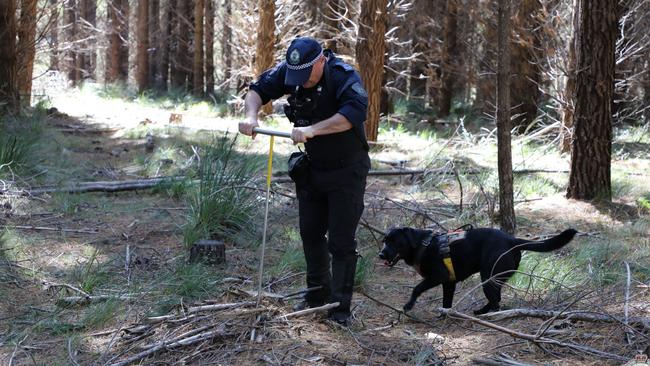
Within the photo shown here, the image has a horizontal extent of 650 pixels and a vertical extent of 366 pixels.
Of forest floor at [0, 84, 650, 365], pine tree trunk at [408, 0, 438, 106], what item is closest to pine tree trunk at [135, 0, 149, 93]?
pine tree trunk at [408, 0, 438, 106]

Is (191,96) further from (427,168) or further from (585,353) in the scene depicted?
(585,353)

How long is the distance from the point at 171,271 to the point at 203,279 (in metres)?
0.48

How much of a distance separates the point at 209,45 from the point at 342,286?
68.2 ft

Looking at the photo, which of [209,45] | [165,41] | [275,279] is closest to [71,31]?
[165,41]

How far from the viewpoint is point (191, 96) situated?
22.9 metres

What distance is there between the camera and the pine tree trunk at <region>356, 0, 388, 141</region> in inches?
486

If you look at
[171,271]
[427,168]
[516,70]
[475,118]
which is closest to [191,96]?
[475,118]

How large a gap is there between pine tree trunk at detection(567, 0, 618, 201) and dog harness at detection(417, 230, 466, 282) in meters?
4.10

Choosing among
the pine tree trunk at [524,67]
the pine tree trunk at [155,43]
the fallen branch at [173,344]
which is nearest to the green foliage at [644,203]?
the pine tree trunk at [524,67]

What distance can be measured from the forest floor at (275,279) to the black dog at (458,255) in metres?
0.27

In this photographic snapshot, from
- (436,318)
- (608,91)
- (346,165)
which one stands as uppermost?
(608,91)

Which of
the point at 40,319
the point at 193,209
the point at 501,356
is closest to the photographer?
the point at 501,356

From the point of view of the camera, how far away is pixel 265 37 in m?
16.0

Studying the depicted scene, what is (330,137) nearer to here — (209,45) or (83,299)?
(83,299)
